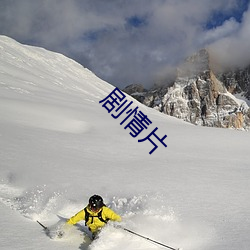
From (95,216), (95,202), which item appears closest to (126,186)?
(95,216)

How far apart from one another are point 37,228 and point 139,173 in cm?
414

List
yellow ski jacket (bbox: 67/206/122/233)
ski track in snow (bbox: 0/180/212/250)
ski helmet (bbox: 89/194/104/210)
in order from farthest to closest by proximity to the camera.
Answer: yellow ski jacket (bbox: 67/206/122/233), ski helmet (bbox: 89/194/104/210), ski track in snow (bbox: 0/180/212/250)

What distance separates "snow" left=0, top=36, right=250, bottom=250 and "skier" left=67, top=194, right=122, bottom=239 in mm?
202

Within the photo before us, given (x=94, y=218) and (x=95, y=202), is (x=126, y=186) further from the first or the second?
(x=95, y=202)

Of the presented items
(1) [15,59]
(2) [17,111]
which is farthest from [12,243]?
(1) [15,59]

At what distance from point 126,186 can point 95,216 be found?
2.33m

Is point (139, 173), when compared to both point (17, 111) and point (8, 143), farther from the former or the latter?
point (17, 111)

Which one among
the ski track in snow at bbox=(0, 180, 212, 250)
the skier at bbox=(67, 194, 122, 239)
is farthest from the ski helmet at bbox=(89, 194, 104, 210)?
the ski track in snow at bbox=(0, 180, 212, 250)

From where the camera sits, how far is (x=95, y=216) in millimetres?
5973

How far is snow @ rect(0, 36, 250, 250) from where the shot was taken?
5559 mm

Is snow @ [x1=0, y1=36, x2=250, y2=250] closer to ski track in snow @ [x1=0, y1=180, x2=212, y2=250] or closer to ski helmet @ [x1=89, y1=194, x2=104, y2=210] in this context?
ski track in snow @ [x1=0, y1=180, x2=212, y2=250]

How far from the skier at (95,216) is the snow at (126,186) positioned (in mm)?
202

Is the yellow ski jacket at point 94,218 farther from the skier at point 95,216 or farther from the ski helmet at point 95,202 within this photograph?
the ski helmet at point 95,202

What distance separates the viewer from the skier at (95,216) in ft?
19.3
